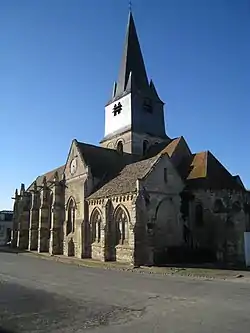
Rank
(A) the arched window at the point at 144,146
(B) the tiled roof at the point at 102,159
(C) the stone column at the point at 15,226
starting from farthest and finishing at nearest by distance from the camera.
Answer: (C) the stone column at the point at 15,226 → (A) the arched window at the point at 144,146 → (B) the tiled roof at the point at 102,159

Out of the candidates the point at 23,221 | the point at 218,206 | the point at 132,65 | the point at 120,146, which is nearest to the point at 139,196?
the point at 218,206

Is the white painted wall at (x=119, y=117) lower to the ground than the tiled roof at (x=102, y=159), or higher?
higher

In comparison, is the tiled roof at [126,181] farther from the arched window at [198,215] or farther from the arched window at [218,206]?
the arched window at [218,206]

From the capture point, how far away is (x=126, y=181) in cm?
2947

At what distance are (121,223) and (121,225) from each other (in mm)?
170

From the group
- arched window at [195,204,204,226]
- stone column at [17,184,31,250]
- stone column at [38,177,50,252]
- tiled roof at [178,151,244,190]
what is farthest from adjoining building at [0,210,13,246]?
arched window at [195,204,204,226]

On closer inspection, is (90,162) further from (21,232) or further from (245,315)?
(245,315)

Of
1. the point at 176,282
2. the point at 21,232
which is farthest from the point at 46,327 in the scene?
the point at 21,232

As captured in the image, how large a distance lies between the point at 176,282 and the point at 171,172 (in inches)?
518

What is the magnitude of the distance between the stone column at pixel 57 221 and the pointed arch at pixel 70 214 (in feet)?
4.68

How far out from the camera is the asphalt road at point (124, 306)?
27.4ft

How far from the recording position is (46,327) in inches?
326

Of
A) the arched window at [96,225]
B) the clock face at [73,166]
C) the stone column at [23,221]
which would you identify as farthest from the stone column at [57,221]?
the stone column at [23,221]

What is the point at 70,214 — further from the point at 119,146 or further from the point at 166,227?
the point at 166,227
